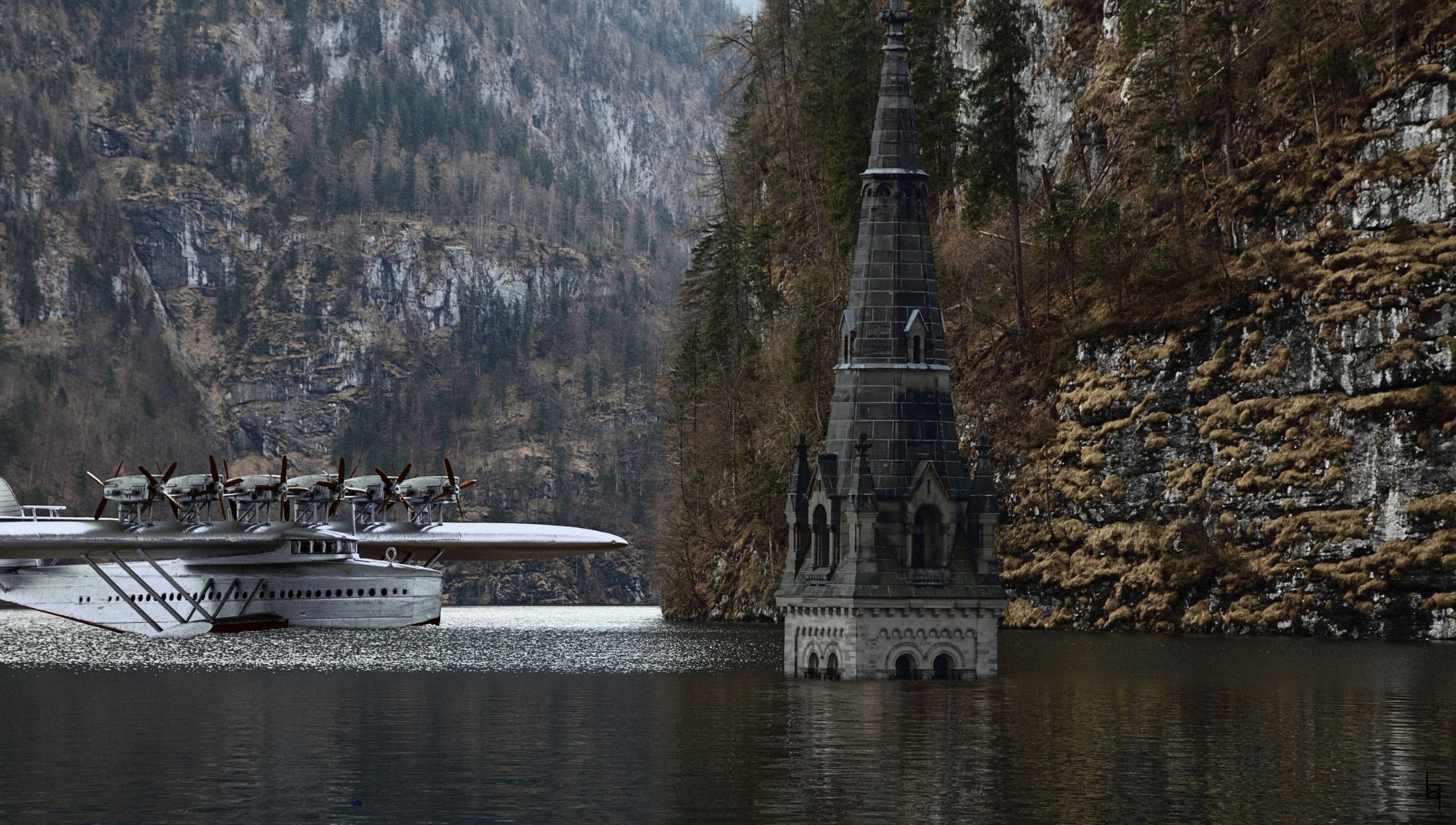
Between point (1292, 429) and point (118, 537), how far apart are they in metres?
68.9

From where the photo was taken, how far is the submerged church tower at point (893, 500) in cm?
6197

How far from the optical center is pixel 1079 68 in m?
130

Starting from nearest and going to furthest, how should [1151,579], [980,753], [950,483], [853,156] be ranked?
[980,753] → [950,483] → [1151,579] → [853,156]

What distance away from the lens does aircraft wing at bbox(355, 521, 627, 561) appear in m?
131

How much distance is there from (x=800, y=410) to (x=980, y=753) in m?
84.3

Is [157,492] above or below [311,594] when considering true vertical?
above

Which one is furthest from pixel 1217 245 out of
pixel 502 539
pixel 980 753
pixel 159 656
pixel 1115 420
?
pixel 980 753

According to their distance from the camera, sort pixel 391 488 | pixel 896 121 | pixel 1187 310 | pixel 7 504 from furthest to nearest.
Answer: pixel 7 504 < pixel 391 488 < pixel 1187 310 < pixel 896 121

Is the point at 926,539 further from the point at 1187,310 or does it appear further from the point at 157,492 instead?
the point at 157,492

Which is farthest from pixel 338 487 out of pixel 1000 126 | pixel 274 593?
pixel 1000 126

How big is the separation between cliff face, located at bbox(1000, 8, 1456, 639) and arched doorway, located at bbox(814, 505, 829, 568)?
41975mm

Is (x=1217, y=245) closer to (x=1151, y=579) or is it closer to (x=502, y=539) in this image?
(x=1151, y=579)

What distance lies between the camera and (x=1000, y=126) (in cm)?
12281

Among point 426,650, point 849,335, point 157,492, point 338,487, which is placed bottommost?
point 426,650
